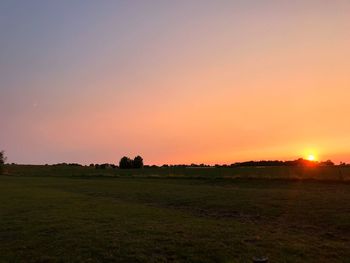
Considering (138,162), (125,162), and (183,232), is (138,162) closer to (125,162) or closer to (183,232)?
(125,162)

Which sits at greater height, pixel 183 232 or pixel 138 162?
pixel 138 162

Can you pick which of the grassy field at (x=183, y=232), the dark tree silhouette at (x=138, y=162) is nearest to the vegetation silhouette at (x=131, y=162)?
the dark tree silhouette at (x=138, y=162)

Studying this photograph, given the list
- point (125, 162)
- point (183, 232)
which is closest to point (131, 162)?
point (125, 162)

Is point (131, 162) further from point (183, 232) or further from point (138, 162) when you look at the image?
point (183, 232)

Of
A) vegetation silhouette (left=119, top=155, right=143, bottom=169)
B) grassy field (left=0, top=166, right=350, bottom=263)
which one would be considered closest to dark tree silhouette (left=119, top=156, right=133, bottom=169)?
vegetation silhouette (left=119, top=155, right=143, bottom=169)

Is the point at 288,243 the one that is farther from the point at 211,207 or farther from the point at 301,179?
the point at 301,179

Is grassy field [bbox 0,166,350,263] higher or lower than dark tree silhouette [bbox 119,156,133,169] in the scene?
lower

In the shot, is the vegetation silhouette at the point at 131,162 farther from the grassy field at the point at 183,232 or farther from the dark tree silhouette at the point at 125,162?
the grassy field at the point at 183,232

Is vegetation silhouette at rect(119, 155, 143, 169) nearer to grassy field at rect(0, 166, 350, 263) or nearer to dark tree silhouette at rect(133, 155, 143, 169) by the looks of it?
dark tree silhouette at rect(133, 155, 143, 169)

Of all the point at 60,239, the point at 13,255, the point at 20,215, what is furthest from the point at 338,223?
the point at 20,215

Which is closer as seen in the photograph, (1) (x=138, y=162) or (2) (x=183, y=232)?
(2) (x=183, y=232)

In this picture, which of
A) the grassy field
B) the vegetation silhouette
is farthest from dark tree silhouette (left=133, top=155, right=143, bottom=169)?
the grassy field

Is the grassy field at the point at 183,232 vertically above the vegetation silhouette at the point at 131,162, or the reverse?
the vegetation silhouette at the point at 131,162

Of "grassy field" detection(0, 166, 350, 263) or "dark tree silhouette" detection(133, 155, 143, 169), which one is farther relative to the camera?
"dark tree silhouette" detection(133, 155, 143, 169)
